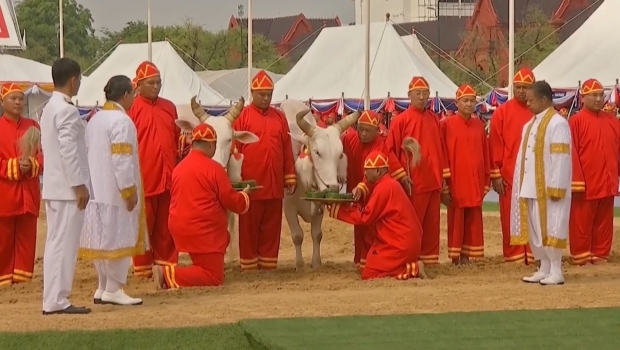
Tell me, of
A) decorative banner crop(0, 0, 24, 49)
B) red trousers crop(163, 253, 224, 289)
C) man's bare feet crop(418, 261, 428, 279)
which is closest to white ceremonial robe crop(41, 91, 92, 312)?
red trousers crop(163, 253, 224, 289)

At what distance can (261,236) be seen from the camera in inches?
455

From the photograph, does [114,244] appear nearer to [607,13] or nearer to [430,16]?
[607,13]

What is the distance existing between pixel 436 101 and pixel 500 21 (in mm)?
30161

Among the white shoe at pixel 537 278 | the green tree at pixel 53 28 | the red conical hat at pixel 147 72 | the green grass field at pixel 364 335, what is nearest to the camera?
the green grass field at pixel 364 335

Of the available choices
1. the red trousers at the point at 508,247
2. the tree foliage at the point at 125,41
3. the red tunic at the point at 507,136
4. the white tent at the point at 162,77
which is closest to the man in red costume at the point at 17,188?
the red tunic at the point at 507,136

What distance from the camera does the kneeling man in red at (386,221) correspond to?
34.6 ft

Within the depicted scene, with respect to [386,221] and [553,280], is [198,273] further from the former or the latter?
[553,280]

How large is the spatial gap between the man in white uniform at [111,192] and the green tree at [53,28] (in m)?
55.1

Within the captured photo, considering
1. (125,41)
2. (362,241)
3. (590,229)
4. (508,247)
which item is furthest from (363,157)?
(125,41)

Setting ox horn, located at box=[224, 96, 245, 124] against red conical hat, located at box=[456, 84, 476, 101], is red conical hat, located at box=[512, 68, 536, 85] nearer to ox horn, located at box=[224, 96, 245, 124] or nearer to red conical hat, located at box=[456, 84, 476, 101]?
red conical hat, located at box=[456, 84, 476, 101]

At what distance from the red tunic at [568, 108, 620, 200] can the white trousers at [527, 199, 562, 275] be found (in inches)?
71.5

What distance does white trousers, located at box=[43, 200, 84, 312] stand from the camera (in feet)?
27.1

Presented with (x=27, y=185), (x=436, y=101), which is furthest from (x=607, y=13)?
(x=27, y=185)

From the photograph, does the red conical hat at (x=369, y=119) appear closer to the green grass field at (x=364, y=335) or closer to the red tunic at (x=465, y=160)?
the red tunic at (x=465, y=160)
